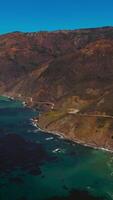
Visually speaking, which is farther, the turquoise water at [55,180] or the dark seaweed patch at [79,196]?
the turquoise water at [55,180]

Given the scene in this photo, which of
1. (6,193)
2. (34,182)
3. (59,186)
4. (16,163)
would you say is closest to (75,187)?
(59,186)

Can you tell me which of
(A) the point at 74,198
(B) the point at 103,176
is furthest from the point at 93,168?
(A) the point at 74,198

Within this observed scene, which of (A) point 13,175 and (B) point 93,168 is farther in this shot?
(B) point 93,168

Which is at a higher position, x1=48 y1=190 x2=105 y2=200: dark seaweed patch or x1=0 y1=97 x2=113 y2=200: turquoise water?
x1=0 y1=97 x2=113 y2=200: turquoise water

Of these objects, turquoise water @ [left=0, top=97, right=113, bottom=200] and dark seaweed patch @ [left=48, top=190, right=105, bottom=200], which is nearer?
dark seaweed patch @ [left=48, top=190, right=105, bottom=200]

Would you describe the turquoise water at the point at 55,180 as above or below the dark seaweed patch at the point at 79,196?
above

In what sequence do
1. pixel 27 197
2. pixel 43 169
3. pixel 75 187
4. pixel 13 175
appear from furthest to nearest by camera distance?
pixel 43 169 → pixel 13 175 → pixel 75 187 → pixel 27 197

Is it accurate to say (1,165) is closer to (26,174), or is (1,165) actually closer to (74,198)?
(26,174)

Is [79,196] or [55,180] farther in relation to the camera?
[55,180]

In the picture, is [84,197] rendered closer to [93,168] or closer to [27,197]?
[27,197]

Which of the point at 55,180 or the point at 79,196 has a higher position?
the point at 55,180

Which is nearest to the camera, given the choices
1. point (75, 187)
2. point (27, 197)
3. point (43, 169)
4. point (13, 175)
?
point (27, 197)
